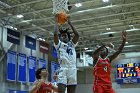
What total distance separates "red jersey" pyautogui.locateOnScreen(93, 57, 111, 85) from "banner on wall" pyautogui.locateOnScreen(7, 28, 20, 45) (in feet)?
32.9

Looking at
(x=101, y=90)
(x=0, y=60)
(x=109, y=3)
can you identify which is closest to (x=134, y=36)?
(x=109, y=3)

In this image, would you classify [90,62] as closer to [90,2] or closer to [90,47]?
[90,47]

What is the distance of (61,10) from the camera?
4.71 meters

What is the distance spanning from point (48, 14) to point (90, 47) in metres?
6.44

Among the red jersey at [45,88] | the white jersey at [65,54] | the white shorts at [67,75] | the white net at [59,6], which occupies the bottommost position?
the red jersey at [45,88]

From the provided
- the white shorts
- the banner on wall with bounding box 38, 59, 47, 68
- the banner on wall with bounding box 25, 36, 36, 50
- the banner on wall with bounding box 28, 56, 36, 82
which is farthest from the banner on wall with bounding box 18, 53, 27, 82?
the white shorts

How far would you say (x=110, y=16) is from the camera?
579 inches

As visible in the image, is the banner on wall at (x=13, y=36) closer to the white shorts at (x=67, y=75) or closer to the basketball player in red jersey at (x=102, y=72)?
the basketball player in red jersey at (x=102, y=72)

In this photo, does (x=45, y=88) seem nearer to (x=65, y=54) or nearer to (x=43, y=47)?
(x=65, y=54)

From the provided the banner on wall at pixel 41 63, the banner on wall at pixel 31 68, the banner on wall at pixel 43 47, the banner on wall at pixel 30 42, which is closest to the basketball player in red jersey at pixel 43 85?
the banner on wall at pixel 31 68

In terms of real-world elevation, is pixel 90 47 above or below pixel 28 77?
above

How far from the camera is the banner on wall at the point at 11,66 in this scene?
14180mm

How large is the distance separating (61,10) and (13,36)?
10.9 m

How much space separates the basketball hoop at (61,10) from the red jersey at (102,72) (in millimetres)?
1197
